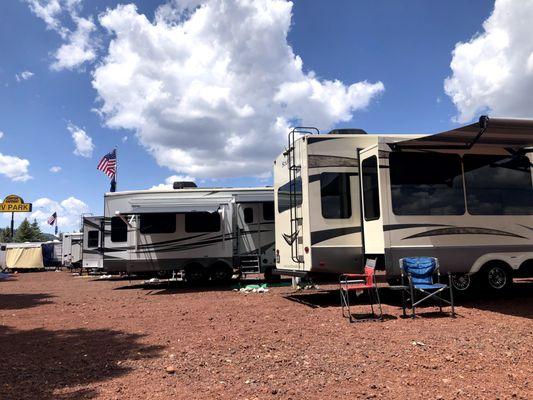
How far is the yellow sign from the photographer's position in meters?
42.4

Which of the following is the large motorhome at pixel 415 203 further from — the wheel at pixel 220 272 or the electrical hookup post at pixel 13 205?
the electrical hookup post at pixel 13 205

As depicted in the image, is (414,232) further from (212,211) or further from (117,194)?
(117,194)

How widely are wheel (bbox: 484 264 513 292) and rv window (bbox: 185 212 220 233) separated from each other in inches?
289

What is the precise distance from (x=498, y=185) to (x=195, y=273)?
8.35 m

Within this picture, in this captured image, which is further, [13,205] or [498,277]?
[13,205]

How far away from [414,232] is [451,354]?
3.57 meters

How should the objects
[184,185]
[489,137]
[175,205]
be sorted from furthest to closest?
[184,185]
[175,205]
[489,137]

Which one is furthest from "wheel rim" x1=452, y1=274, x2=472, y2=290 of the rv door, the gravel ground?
the rv door

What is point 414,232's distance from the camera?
833 centimetres

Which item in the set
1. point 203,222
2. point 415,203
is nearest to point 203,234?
point 203,222

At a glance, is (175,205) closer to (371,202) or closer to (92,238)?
(371,202)

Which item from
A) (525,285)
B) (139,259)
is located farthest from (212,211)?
(525,285)

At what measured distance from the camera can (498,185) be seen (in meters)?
8.97

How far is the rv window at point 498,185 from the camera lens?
881 cm
